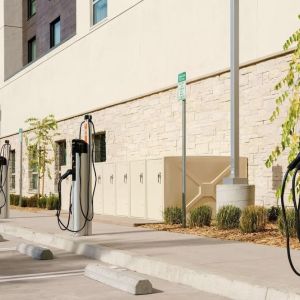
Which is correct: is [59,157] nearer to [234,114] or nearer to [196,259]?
[234,114]

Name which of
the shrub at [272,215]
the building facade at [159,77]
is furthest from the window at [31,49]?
the shrub at [272,215]

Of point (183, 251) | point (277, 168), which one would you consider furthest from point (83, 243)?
point (277, 168)

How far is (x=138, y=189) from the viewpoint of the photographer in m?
16.3

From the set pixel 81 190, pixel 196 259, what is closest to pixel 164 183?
pixel 81 190

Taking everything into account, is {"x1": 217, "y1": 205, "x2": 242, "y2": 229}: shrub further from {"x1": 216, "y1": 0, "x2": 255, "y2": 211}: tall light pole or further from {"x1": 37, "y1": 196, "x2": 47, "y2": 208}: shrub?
{"x1": 37, "y1": 196, "x2": 47, "y2": 208}: shrub

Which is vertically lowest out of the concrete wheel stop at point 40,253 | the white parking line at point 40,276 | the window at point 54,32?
the white parking line at point 40,276

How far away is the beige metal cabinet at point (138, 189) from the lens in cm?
1603

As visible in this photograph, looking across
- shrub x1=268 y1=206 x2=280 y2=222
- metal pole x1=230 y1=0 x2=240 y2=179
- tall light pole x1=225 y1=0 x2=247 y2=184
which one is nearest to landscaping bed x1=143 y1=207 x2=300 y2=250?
shrub x1=268 y1=206 x2=280 y2=222

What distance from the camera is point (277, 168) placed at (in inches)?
576

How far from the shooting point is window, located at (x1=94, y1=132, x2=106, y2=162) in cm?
2416

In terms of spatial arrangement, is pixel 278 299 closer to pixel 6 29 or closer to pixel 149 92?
pixel 149 92

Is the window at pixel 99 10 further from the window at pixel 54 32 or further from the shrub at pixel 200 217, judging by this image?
the shrub at pixel 200 217

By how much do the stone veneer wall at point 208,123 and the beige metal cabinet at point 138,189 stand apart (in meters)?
2.03

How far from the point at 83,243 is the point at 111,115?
13.2m
